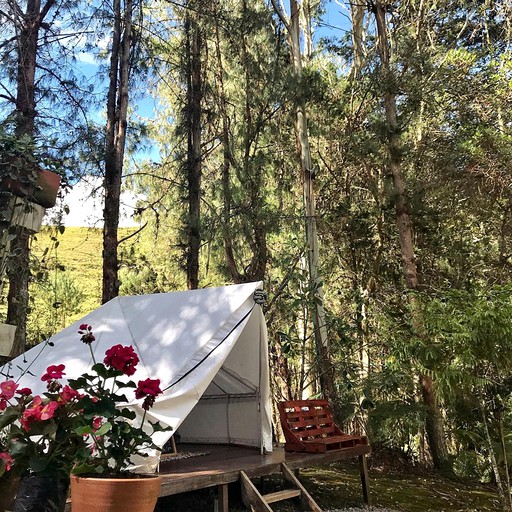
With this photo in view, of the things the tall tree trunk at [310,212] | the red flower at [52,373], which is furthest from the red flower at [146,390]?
the tall tree trunk at [310,212]

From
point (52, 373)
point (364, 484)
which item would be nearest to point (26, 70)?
point (52, 373)

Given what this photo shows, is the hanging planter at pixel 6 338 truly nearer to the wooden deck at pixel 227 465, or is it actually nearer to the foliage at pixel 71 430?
the foliage at pixel 71 430

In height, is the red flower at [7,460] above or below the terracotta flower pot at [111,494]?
above

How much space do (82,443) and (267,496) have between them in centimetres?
223

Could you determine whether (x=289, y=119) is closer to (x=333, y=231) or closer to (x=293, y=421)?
(x=333, y=231)

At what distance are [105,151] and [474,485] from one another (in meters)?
6.50

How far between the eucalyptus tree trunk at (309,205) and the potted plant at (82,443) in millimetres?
4701

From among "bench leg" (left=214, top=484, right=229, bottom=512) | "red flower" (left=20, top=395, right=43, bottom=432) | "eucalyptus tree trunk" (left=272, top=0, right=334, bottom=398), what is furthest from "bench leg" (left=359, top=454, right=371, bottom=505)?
"red flower" (left=20, top=395, right=43, bottom=432)

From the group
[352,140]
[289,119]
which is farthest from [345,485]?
[289,119]

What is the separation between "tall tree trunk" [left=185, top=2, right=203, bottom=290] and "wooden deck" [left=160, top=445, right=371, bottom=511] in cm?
362

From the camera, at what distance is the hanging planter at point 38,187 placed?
2.93 metres

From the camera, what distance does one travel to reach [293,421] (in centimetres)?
526

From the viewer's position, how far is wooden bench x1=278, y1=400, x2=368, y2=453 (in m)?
5.04

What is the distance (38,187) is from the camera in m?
3.00
